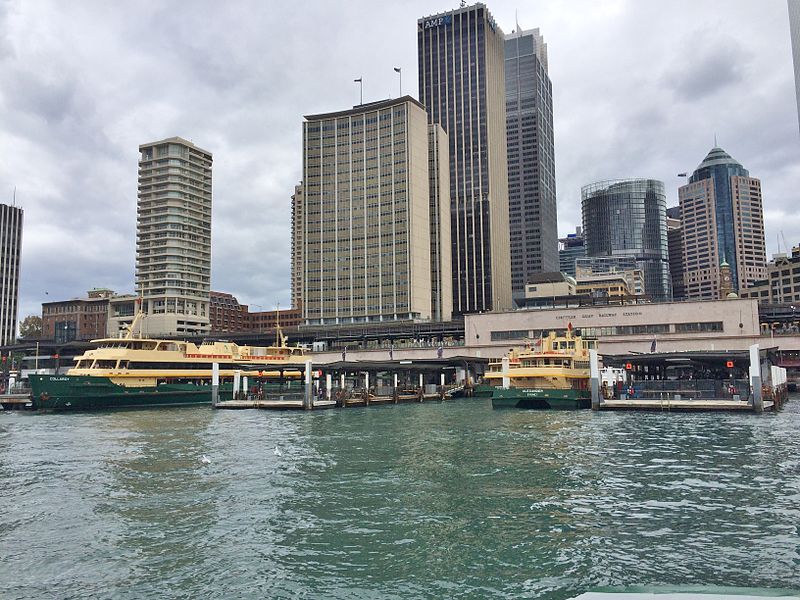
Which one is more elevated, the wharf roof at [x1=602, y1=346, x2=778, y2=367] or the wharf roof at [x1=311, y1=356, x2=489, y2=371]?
the wharf roof at [x1=602, y1=346, x2=778, y2=367]

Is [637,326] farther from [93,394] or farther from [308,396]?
[93,394]

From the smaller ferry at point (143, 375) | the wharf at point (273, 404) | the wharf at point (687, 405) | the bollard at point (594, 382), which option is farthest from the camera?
the smaller ferry at point (143, 375)

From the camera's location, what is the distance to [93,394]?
7050 centimetres

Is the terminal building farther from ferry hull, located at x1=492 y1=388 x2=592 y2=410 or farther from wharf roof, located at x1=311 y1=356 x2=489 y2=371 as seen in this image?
ferry hull, located at x1=492 y1=388 x2=592 y2=410

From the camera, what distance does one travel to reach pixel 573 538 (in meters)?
17.7

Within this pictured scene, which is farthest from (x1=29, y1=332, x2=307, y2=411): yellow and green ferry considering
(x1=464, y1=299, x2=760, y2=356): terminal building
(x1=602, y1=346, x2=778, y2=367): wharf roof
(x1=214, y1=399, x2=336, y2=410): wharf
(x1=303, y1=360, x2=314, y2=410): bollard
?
(x1=464, y1=299, x2=760, y2=356): terminal building

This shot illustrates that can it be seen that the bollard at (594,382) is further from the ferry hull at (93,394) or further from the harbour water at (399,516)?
the ferry hull at (93,394)

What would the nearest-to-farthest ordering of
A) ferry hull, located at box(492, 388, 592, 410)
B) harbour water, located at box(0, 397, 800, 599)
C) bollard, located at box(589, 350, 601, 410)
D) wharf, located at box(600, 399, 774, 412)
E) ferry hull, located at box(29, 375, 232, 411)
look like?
harbour water, located at box(0, 397, 800, 599)
wharf, located at box(600, 399, 774, 412)
bollard, located at box(589, 350, 601, 410)
ferry hull, located at box(492, 388, 592, 410)
ferry hull, located at box(29, 375, 232, 411)

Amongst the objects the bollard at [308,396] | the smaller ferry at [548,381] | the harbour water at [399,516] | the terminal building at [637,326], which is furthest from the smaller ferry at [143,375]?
the terminal building at [637,326]

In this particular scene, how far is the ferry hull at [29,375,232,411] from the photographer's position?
224ft

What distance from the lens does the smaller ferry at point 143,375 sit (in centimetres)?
6906

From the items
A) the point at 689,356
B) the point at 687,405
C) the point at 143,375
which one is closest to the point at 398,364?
the point at 143,375

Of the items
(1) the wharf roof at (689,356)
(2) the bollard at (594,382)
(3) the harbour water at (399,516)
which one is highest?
(1) the wharf roof at (689,356)

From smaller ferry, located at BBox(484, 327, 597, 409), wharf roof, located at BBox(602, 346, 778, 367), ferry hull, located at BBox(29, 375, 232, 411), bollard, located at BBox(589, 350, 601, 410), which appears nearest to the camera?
bollard, located at BBox(589, 350, 601, 410)
